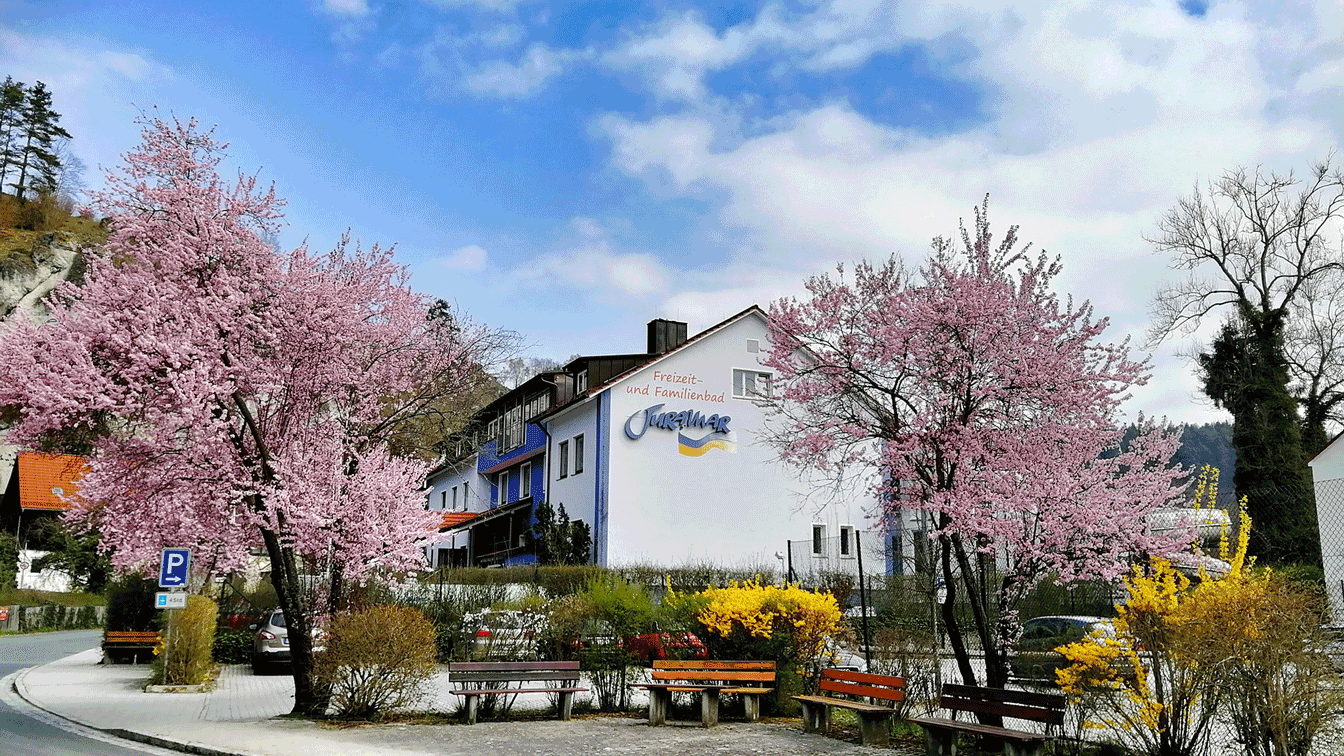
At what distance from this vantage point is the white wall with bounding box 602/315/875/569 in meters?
34.1

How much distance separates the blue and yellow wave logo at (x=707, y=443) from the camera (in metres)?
35.3

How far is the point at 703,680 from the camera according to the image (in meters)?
13.6

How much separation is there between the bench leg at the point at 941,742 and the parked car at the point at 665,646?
4.58 metres

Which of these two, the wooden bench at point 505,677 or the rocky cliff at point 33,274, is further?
the rocky cliff at point 33,274

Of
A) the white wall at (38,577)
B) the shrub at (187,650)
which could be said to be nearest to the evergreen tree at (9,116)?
the white wall at (38,577)

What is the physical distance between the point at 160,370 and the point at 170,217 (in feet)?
7.06

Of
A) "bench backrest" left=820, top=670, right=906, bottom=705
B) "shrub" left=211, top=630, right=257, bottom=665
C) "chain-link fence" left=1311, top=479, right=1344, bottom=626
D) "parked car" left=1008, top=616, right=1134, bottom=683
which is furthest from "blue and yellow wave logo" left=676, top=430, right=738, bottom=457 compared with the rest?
"bench backrest" left=820, top=670, right=906, bottom=705

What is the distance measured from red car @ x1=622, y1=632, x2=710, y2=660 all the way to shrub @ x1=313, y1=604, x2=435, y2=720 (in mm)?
3226

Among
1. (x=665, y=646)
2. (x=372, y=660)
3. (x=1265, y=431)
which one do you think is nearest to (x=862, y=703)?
(x=665, y=646)

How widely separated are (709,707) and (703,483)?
22390mm

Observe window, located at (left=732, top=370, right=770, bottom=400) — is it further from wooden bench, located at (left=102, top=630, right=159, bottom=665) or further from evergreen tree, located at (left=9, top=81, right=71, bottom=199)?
evergreen tree, located at (left=9, top=81, right=71, bottom=199)

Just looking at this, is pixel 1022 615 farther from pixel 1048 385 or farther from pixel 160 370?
pixel 160 370

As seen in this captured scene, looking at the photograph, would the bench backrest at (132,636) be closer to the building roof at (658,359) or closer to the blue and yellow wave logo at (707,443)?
the building roof at (658,359)

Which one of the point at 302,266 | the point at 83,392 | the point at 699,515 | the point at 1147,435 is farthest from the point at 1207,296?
the point at 83,392
